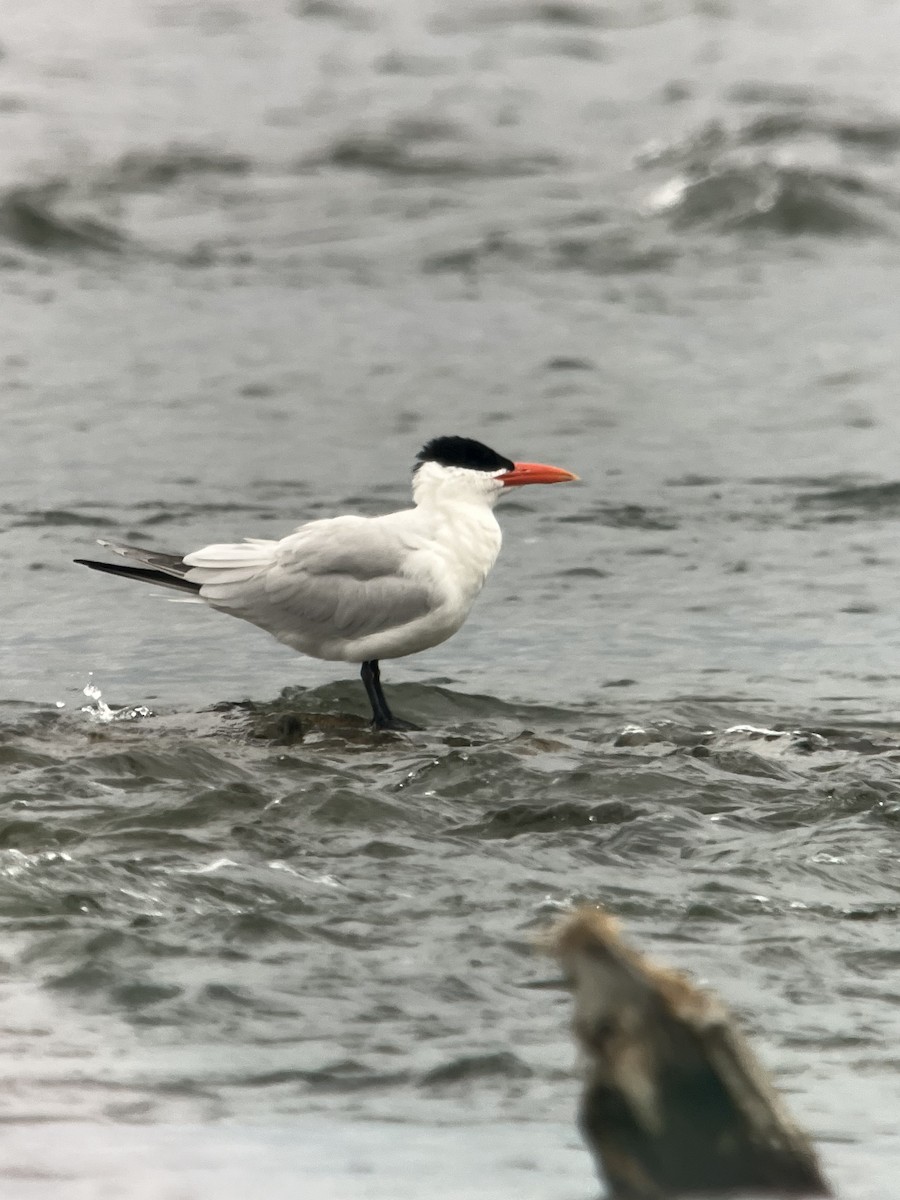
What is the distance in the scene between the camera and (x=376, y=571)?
7.75m

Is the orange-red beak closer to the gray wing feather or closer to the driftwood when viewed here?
the gray wing feather

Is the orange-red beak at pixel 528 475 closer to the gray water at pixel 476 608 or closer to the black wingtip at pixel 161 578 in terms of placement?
the gray water at pixel 476 608

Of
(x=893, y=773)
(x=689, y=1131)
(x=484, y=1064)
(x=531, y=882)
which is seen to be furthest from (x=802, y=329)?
(x=689, y=1131)

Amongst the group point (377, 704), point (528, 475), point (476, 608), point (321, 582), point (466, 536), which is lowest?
point (476, 608)

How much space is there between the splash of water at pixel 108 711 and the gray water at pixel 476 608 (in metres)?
0.08

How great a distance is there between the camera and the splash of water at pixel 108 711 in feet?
25.4

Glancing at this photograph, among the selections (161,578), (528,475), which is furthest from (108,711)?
(528,475)

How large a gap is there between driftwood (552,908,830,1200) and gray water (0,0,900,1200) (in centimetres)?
80

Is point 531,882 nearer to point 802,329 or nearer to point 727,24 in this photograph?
point 802,329

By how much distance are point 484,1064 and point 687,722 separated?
3.39 meters

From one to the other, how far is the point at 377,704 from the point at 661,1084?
5.00 meters

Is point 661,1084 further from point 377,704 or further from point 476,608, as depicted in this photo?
point 476,608

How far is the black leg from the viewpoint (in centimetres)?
777

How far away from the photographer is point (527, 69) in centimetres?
2275
